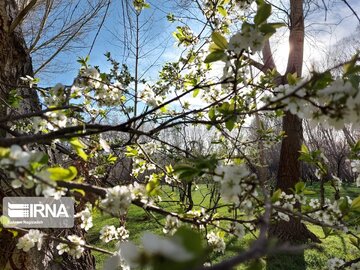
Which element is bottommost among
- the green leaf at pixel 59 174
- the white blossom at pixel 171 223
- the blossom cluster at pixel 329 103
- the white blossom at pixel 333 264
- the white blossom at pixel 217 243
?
the white blossom at pixel 333 264

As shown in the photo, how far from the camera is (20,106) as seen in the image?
2.33m

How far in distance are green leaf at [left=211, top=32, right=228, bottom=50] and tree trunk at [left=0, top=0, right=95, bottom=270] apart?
137 centimetres

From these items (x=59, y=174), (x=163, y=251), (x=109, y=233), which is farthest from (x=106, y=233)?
(x=163, y=251)

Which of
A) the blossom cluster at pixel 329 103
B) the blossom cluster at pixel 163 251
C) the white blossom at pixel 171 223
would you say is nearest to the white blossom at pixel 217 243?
the white blossom at pixel 171 223

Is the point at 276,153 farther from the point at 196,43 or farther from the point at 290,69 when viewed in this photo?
the point at 196,43

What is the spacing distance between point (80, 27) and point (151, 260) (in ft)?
23.2

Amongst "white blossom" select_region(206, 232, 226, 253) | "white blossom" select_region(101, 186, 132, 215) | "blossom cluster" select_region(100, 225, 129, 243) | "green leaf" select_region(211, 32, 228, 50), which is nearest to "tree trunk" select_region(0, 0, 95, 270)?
"blossom cluster" select_region(100, 225, 129, 243)

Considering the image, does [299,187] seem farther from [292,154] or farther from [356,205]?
[292,154]

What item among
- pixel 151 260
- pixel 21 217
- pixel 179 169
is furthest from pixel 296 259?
pixel 151 260

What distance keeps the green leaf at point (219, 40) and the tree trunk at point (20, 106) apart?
1370 mm

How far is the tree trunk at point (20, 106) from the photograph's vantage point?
6.66ft

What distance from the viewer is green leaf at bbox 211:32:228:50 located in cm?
96

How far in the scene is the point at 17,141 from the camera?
720mm

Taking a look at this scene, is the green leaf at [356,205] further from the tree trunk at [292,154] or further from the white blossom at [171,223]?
the tree trunk at [292,154]
